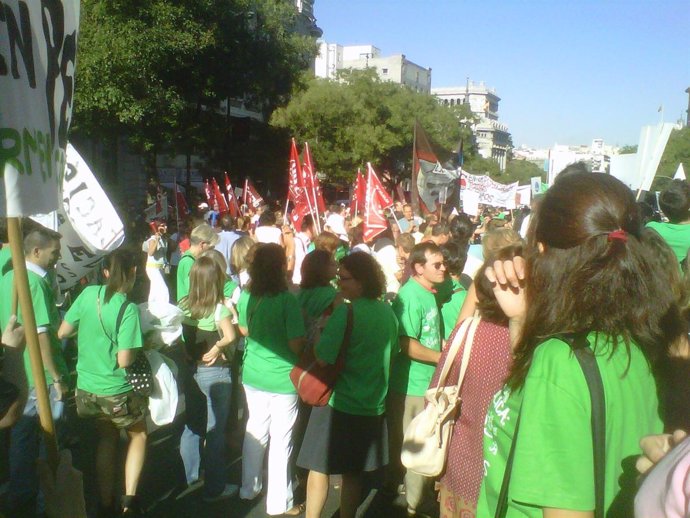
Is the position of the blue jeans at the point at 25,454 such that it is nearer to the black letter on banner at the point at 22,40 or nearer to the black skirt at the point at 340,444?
the black skirt at the point at 340,444

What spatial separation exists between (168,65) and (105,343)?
64.4 feet

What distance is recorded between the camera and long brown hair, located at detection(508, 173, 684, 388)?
1.72 metres

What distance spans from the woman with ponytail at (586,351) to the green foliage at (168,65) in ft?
64.8

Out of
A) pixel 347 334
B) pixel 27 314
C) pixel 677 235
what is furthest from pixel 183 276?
pixel 27 314

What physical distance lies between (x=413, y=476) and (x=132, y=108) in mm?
18307

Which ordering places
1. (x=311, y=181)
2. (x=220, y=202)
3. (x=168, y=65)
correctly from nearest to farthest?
(x=311, y=181) < (x=220, y=202) < (x=168, y=65)

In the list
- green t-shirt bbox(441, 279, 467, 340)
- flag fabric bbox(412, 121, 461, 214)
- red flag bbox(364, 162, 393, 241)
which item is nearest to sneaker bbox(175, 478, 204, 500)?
green t-shirt bbox(441, 279, 467, 340)

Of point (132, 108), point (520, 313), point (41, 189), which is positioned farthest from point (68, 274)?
point (132, 108)

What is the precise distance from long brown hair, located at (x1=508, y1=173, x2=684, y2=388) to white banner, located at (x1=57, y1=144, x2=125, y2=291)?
337cm

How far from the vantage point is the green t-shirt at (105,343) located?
13.9 feet

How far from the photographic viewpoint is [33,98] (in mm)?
2154

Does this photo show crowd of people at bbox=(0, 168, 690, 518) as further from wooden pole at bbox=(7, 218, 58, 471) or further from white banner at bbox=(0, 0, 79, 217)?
white banner at bbox=(0, 0, 79, 217)

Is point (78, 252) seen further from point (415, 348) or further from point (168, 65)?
point (168, 65)

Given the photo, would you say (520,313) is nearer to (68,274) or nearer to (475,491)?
(475,491)
